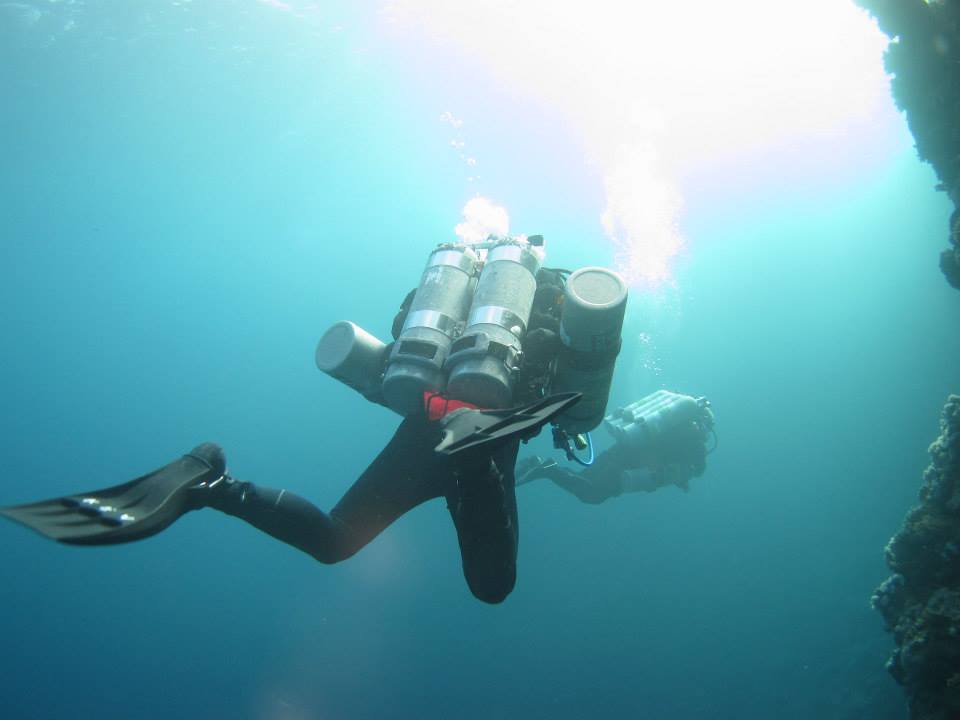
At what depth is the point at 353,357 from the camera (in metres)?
3.90

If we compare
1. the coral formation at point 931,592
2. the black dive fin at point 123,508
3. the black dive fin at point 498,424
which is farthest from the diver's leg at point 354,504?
the coral formation at point 931,592

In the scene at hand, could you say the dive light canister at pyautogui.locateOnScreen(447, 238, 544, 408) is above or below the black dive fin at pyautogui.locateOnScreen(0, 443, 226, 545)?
above

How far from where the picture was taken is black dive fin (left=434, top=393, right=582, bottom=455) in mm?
1937

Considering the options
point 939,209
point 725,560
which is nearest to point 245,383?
point 725,560

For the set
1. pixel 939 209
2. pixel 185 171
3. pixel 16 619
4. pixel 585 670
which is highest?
pixel 939 209

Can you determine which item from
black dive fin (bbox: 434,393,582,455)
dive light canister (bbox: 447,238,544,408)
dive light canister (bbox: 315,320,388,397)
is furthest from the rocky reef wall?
dive light canister (bbox: 315,320,388,397)

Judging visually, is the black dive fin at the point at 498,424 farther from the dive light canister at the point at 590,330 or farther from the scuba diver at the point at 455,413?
the dive light canister at the point at 590,330

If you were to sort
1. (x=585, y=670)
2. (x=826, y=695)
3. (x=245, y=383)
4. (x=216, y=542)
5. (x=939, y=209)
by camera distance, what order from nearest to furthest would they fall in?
(x=826, y=695)
(x=585, y=670)
(x=216, y=542)
(x=939, y=209)
(x=245, y=383)

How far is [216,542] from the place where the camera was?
4622 cm

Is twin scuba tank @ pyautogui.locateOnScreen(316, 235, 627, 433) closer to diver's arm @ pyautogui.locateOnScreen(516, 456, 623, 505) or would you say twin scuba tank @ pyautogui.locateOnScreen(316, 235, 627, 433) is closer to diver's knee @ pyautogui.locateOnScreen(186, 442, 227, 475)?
diver's knee @ pyautogui.locateOnScreen(186, 442, 227, 475)

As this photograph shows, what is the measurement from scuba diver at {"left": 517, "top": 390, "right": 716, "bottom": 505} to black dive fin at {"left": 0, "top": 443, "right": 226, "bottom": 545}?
1011cm

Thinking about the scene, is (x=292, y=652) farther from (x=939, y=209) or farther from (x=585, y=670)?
(x=939, y=209)

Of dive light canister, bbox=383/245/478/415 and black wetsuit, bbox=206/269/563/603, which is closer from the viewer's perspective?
black wetsuit, bbox=206/269/563/603

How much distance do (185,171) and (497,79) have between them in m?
27.3
